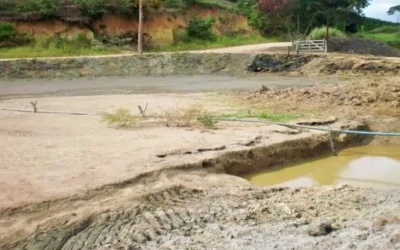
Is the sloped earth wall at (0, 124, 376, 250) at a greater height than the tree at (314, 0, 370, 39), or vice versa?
the tree at (314, 0, 370, 39)

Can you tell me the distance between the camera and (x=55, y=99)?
58.8 feet

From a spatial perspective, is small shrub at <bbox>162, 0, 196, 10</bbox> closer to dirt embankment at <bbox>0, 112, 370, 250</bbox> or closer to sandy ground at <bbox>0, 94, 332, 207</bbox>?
sandy ground at <bbox>0, 94, 332, 207</bbox>

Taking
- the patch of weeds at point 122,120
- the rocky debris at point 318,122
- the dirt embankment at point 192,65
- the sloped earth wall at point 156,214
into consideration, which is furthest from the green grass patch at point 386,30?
the sloped earth wall at point 156,214

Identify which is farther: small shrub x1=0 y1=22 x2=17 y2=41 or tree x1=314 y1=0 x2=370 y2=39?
tree x1=314 y1=0 x2=370 y2=39

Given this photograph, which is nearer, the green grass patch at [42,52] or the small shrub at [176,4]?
the green grass patch at [42,52]

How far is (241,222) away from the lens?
6.18m

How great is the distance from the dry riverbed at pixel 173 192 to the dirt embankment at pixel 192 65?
1233 centimetres

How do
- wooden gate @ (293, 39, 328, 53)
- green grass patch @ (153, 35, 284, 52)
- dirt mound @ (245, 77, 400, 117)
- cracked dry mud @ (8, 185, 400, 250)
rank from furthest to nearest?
green grass patch @ (153, 35, 284, 52)
wooden gate @ (293, 39, 328, 53)
dirt mound @ (245, 77, 400, 117)
cracked dry mud @ (8, 185, 400, 250)

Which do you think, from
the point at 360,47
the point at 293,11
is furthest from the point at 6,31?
the point at 360,47

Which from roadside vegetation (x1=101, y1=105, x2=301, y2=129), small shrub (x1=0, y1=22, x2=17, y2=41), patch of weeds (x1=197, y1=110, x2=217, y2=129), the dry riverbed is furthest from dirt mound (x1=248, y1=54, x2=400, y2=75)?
patch of weeds (x1=197, y1=110, x2=217, y2=129)

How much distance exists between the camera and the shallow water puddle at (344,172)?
29.5 ft

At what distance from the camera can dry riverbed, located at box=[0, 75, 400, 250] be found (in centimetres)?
564

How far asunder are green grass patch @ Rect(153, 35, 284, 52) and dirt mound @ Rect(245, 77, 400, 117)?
1784cm

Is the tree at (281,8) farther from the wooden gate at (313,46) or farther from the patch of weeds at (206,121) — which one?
the patch of weeds at (206,121)
